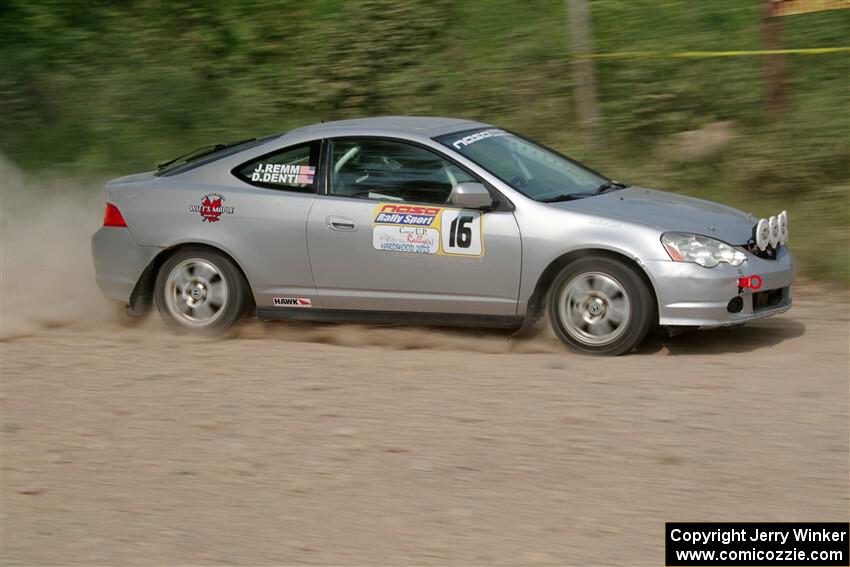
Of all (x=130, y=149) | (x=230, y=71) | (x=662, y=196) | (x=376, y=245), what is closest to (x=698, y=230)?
(x=662, y=196)

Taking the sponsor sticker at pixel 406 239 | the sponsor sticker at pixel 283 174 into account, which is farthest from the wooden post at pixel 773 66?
the sponsor sticker at pixel 283 174

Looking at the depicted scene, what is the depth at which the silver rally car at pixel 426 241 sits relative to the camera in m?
7.30

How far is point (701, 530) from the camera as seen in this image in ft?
14.9

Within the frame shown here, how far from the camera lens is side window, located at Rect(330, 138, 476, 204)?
7.81 meters

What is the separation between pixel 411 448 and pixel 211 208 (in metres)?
3.31

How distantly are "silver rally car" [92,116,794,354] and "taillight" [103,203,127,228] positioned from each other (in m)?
0.01

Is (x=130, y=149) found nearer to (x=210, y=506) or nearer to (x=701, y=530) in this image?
(x=210, y=506)

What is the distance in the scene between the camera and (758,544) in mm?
4422

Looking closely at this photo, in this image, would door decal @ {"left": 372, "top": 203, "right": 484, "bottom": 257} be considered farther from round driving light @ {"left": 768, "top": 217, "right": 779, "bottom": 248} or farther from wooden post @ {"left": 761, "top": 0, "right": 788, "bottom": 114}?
wooden post @ {"left": 761, "top": 0, "right": 788, "bottom": 114}

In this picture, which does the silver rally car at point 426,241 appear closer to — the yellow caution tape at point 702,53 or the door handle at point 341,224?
the door handle at point 341,224

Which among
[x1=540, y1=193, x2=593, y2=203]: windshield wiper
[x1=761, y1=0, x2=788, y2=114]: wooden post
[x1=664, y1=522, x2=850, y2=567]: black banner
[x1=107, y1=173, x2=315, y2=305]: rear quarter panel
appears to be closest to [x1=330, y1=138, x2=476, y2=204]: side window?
[x1=107, y1=173, x2=315, y2=305]: rear quarter panel

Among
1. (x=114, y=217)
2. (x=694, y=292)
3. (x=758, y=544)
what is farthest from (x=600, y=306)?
(x=114, y=217)

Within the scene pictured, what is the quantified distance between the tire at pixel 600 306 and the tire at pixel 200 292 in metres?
2.30

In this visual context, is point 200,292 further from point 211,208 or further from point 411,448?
point 411,448
